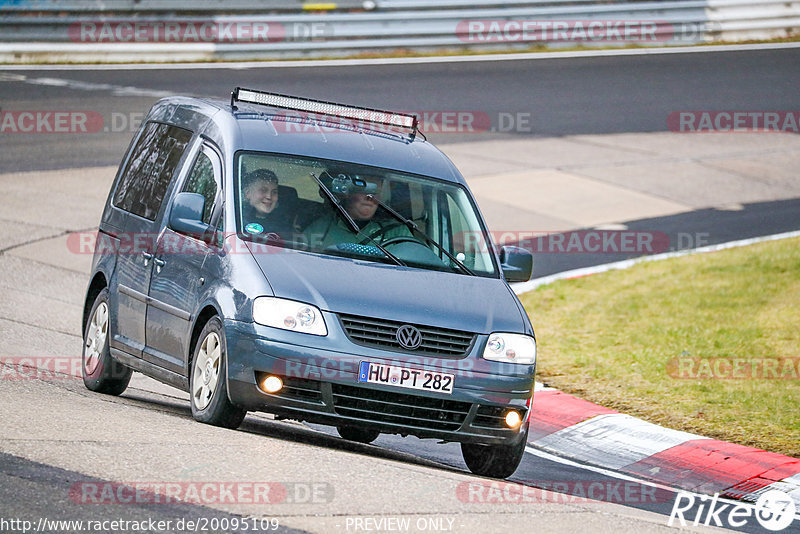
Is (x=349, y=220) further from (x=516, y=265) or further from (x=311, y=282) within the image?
(x=516, y=265)

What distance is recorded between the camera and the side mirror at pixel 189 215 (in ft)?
26.1

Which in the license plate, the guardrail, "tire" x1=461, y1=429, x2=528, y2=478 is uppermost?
the guardrail

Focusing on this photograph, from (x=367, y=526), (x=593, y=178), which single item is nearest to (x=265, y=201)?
(x=367, y=526)

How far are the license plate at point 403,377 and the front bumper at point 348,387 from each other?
1.1 inches

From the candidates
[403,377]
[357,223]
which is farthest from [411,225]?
[403,377]

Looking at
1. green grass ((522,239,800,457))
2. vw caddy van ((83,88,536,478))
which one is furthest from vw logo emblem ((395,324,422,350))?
green grass ((522,239,800,457))

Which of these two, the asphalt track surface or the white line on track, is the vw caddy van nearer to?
the asphalt track surface

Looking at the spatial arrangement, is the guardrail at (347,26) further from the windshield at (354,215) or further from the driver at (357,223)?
the driver at (357,223)

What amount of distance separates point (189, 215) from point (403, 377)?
1.67 metres

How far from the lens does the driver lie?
809cm

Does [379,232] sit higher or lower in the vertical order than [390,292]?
higher

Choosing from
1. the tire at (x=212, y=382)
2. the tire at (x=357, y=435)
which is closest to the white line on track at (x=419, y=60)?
the tire at (x=357, y=435)

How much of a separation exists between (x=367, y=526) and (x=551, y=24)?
2434 cm

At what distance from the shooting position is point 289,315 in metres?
7.35
